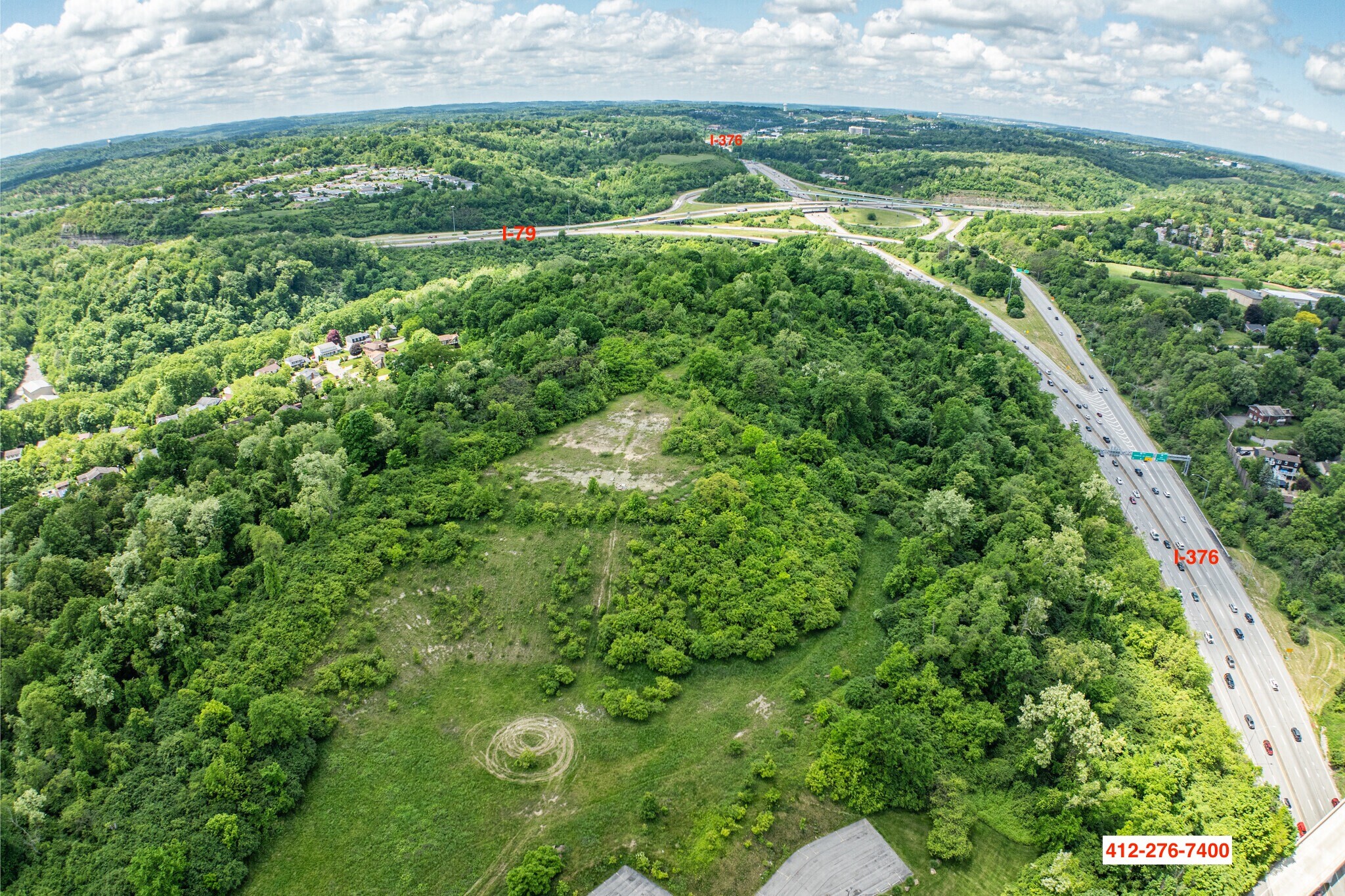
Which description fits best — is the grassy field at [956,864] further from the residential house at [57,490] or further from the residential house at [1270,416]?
the residential house at [57,490]

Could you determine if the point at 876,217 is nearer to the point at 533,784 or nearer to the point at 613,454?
the point at 613,454

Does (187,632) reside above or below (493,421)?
below

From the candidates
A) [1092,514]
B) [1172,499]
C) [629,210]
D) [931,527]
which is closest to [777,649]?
[931,527]

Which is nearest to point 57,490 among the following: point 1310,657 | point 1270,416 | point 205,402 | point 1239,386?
point 205,402

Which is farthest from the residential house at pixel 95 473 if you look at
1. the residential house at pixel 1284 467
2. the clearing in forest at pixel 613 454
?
the residential house at pixel 1284 467

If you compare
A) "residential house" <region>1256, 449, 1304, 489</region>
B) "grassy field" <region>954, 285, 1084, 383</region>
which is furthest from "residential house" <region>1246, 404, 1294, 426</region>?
"grassy field" <region>954, 285, 1084, 383</region>

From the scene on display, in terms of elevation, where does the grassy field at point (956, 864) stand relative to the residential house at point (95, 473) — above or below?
below

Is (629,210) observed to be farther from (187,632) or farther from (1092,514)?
(187,632)
